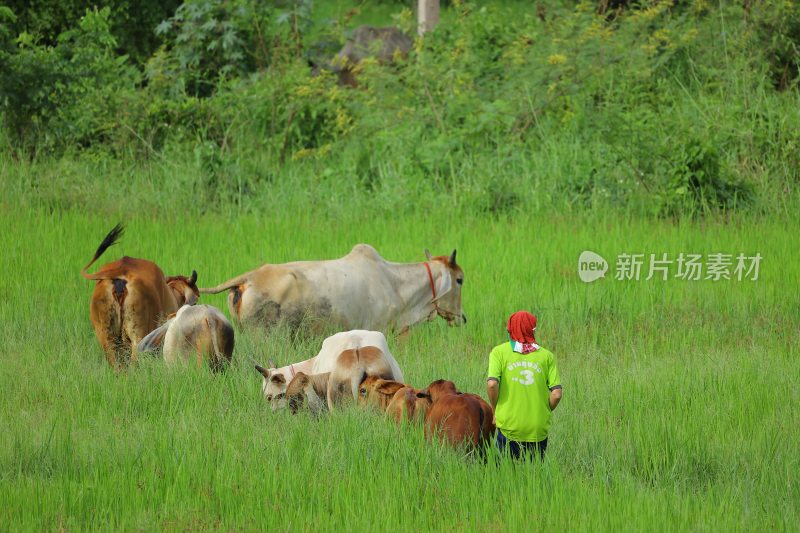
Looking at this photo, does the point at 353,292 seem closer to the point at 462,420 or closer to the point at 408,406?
the point at 408,406

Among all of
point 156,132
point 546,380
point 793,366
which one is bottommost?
point 793,366

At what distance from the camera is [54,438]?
19.0ft

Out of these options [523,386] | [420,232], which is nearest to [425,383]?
[523,386]

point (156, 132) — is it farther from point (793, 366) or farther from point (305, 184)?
point (793, 366)

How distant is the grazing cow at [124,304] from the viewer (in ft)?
23.8

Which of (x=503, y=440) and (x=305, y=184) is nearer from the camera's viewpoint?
(x=503, y=440)

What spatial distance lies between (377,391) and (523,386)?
1104mm

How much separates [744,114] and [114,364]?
26.9 ft

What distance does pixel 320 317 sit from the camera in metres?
8.30

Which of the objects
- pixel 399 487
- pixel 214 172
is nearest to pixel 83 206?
pixel 214 172

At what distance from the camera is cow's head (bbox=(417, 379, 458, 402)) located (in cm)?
561

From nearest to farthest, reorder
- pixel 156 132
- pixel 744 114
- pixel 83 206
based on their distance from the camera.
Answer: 1. pixel 83 206
2. pixel 744 114
3. pixel 156 132

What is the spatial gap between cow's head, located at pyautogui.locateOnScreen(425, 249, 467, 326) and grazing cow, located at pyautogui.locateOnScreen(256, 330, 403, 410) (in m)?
2.38
